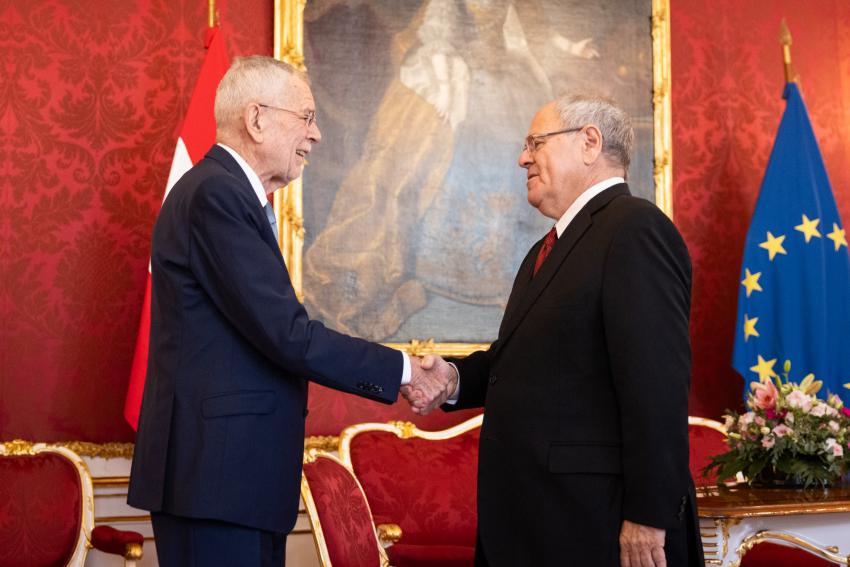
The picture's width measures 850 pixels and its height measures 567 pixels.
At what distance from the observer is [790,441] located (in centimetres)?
369

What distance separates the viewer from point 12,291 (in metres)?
4.47

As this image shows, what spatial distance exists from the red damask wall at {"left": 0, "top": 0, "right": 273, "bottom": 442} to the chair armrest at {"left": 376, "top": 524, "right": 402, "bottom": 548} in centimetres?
137

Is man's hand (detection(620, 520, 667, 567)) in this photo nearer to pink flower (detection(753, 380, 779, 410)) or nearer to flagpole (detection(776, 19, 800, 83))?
pink flower (detection(753, 380, 779, 410))

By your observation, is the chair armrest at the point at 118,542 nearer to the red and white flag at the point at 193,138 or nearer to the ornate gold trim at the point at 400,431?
the red and white flag at the point at 193,138

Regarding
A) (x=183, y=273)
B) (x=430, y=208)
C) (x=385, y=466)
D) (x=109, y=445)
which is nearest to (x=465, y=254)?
(x=430, y=208)

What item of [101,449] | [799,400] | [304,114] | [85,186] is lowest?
[101,449]

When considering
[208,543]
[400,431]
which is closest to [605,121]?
[208,543]

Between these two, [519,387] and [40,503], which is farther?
[40,503]

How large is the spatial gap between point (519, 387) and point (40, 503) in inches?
101

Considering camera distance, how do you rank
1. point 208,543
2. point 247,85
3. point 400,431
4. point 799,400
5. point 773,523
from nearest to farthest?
1. point 208,543
2. point 247,85
3. point 773,523
4. point 799,400
5. point 400,431

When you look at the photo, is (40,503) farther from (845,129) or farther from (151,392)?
(845,129)

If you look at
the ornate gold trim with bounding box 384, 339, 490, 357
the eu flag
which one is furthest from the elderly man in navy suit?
the eu flag

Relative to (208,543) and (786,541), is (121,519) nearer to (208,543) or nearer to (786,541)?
(208,543)

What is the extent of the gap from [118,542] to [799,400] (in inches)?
107
